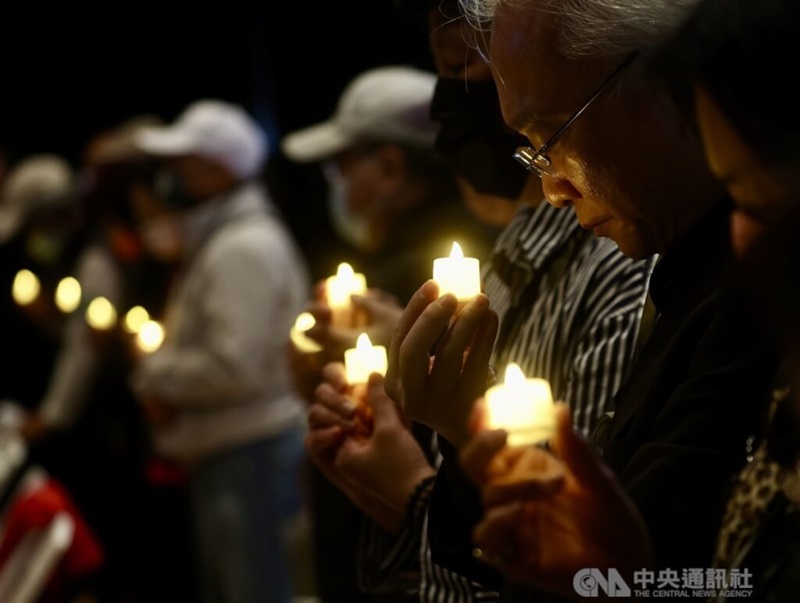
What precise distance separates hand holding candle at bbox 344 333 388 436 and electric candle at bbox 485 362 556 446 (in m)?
0.91

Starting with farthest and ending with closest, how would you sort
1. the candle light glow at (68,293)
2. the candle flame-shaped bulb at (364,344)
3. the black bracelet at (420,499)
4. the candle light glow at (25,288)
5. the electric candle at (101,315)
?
the candle light glow at (25,288) → the candle light glow at (68,293) → the electric candle at (101,315) → the candle flame-shaped bulb at (364,344) → the black bracelet at (420,499)

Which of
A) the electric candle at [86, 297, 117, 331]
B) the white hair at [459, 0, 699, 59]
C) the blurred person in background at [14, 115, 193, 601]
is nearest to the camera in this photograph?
the white hair at [459, 0, 699, 59]

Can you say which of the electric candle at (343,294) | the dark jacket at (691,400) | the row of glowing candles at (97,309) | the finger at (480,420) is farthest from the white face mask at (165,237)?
the finger at (480,420)

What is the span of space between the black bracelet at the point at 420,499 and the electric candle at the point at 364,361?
0.73 feet

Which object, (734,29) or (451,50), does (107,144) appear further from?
(734,29)

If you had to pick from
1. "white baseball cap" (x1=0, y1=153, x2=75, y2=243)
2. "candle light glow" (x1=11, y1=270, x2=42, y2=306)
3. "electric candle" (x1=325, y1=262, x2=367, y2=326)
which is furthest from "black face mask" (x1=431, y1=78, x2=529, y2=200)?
"white baseball cap" (x1=0, y1=153, x2=75, y2=243)

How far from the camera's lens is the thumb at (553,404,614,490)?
1.13 meters

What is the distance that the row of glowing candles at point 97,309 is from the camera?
4.04 metres

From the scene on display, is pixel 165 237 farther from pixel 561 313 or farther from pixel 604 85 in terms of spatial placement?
pixel 604 85

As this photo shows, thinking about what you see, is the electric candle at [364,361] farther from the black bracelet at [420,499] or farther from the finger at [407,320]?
the finger at [407,320]

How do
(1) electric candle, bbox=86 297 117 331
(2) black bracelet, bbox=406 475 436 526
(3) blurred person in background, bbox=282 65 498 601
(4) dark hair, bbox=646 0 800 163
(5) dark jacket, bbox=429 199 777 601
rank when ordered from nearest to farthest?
(4) dark hair, bbox=646 0 800 163
(5) dark jacket, bbox=429 199 777 601
(2) black bracelet, bbox=406 475 436 526
(3) blurred person in background, bbox=282 65 498 601
(1) electric candle, bbox=86 297 117 331

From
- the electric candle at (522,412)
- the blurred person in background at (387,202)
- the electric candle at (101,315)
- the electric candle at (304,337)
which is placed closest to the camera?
the electric candle at (522,412)

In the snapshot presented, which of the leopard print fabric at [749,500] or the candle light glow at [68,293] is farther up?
the leopard print fabric at [749,500]

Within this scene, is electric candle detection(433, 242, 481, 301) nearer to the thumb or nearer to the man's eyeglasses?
the man's eyeglasses
